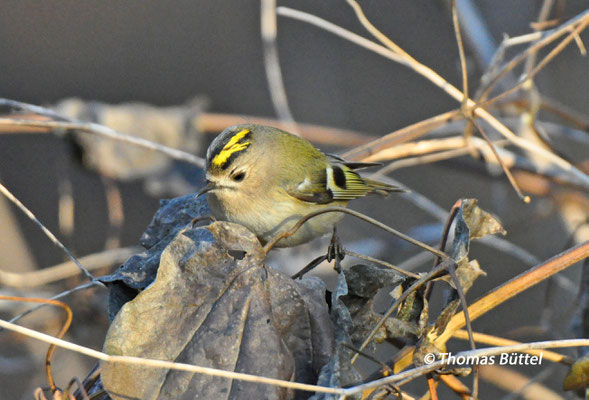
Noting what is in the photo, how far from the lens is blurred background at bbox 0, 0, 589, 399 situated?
159 inches

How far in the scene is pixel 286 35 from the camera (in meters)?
5.26

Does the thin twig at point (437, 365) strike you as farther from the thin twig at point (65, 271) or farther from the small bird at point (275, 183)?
the thin twig at point (65, 271)

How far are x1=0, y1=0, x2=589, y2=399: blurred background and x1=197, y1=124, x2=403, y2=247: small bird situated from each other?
0.91 m

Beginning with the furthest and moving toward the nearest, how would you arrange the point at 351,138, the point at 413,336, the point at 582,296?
the point at 351,138
the point at 582,296
the point at 413,336

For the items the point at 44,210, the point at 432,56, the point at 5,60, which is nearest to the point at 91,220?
the point at 44,210

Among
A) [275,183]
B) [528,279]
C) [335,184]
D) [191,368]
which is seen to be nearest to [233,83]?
[335,184]

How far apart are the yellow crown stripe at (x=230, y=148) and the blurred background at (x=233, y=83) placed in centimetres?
122

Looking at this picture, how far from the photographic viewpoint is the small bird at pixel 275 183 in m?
2.05

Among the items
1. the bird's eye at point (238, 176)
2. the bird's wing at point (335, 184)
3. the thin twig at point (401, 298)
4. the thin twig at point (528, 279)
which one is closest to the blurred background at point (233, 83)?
the bird's wing at point (335, 184)

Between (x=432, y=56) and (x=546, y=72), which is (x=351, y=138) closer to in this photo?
(x=546, y=72)

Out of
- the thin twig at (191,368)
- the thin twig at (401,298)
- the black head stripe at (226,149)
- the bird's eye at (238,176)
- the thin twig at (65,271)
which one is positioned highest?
the black head stripe at (226,149)

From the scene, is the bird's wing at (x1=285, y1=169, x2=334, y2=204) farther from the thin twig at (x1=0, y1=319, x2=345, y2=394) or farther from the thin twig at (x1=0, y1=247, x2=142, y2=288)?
the thin twig at (x1=0, y1=319, x2=345, y2=394)

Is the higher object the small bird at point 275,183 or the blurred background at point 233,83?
the blurred background at point 233,83

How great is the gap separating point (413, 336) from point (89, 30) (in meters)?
5.44
